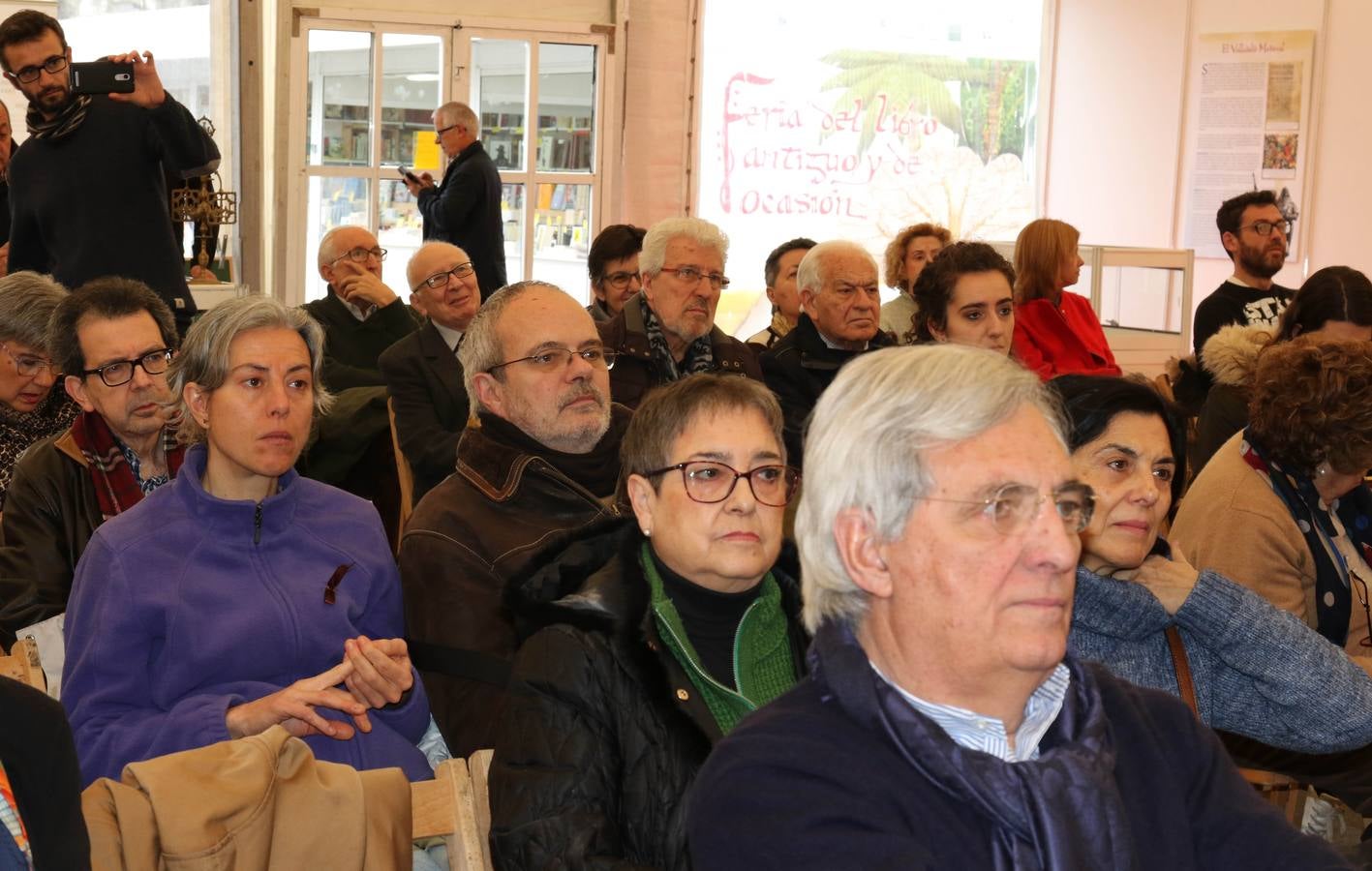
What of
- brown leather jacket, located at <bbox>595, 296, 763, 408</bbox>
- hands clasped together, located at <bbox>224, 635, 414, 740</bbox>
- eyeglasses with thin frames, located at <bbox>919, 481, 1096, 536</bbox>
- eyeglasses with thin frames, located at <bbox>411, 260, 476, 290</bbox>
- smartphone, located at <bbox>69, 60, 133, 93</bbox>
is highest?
smartphone, located at <bbox>69, 60, 133, 93</bbox>

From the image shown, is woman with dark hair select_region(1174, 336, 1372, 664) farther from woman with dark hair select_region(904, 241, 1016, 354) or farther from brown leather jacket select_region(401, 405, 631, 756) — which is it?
brown leather jacket select_region(401, 405, 631, 756)

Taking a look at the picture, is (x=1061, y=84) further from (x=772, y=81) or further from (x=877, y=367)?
(x=877, y=367)


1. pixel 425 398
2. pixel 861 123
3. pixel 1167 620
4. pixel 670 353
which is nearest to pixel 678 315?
pixel 670 353

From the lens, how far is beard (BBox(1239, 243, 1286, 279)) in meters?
6.23

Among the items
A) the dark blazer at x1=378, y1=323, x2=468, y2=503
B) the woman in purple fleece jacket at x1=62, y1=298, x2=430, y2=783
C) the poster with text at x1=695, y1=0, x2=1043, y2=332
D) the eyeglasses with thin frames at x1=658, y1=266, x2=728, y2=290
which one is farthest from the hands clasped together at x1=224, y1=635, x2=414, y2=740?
the poster with text at x1=695, y1=0, x2=1043, y2=332

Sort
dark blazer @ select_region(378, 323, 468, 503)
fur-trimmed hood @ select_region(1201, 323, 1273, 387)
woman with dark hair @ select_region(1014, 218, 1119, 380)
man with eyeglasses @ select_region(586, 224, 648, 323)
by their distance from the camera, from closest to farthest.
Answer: dark blazer @ select_region(378, 323, 468, 503) → fur-trimmed hood @ select_region(1201, 323, 1273, 387) → woman with dark hair @ select_region(1014, 218, 1119, 380) → man with eyeglasses @ select_region(586, 224, 648, 323)

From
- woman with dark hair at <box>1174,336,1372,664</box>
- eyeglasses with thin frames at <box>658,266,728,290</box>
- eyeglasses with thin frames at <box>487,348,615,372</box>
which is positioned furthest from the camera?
eyeglasses with thin frames at <box>658,266,728,290</box>

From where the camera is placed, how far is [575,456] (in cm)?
295

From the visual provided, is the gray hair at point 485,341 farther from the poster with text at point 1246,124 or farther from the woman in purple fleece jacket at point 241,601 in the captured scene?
the poster with text at point 1246,124

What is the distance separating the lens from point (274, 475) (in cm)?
247

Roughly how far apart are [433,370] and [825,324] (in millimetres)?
1309

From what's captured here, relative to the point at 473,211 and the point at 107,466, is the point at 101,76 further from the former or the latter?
the point at 473,211

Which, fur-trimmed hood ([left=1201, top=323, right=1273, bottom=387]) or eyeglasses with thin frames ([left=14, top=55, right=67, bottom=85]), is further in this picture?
fur-trimmed hood ([left=1201, top=323, right=1273, bottom=387])

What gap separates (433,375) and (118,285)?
1194 mm
